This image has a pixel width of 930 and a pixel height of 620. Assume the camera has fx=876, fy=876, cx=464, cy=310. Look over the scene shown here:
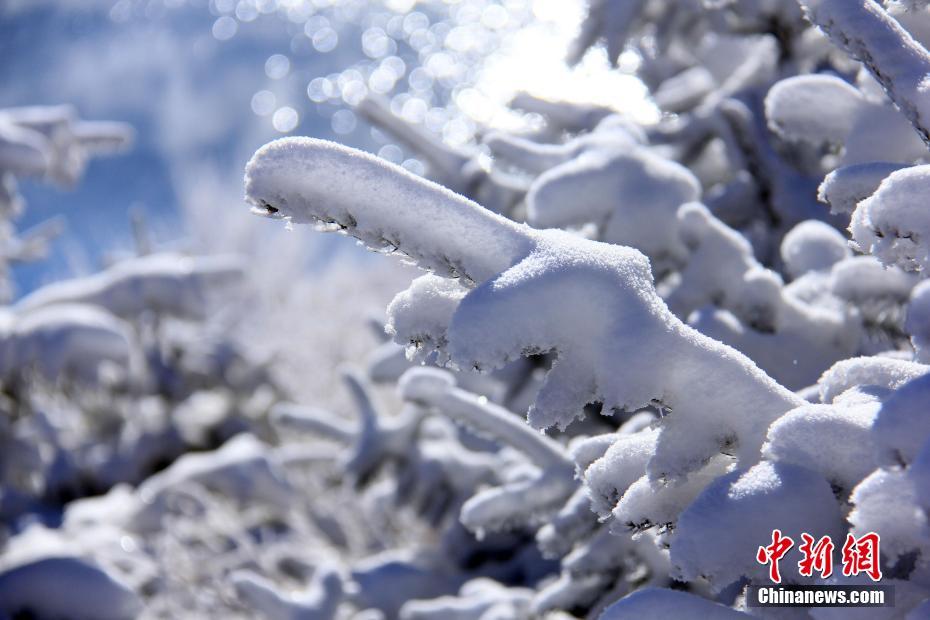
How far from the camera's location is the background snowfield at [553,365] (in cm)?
98

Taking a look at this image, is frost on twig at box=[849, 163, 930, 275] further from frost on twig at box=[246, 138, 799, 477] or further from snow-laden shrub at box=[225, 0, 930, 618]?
frost on twig at box=[246, 138, 799, 477]

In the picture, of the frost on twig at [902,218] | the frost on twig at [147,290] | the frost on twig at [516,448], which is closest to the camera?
the frost on twig at [902,218]

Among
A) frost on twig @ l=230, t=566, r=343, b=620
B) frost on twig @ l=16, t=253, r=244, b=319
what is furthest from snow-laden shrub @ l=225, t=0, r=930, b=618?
frost on twig @ l=16, t=253, r=244, b=319

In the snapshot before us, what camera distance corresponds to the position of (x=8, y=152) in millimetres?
3986

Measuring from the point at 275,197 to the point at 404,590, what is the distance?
6.91ft

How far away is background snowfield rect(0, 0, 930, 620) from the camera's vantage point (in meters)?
0.98

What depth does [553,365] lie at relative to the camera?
1.03 meters

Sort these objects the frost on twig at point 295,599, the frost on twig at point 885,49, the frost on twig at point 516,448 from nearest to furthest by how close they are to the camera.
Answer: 1. the frost on twig at point 885,49
2. the frost on twig at point 516,448
3. the frost on twig at point 295,599

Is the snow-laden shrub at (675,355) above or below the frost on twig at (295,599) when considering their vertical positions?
above

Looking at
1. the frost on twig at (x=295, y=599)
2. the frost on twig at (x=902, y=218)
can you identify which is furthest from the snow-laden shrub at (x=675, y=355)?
the frost on twig at (x=295, y=599)

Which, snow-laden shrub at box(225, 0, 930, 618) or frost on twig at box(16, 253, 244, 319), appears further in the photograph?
frost on twig at box(16, 253, 244, 319)

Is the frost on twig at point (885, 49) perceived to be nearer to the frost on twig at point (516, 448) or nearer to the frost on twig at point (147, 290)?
the frost on twig at point (516, 448)

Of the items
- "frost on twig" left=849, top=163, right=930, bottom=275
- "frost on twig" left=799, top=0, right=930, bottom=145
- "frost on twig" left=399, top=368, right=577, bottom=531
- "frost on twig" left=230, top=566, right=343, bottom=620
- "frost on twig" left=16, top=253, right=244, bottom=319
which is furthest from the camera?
"frost on twig" left=16, top=253, right=244, bottom=319

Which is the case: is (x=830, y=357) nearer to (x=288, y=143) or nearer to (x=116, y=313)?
(x=288, y=143)
